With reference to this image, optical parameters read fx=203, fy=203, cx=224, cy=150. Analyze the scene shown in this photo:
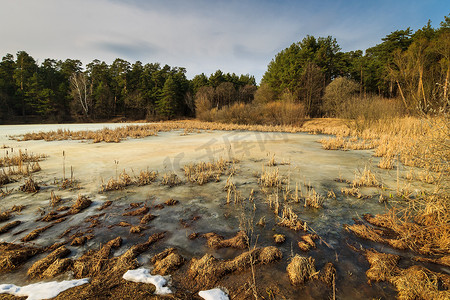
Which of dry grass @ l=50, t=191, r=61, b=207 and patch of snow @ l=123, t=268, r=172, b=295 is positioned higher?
dry grass @ l=50, t=191, r=61, b=207

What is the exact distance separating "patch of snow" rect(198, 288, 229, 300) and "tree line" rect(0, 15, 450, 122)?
26.0 metres

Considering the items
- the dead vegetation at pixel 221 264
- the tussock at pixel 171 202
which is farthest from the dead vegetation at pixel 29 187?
the dead vegetation at pixel 221 264

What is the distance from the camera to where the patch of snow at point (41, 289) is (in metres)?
1.97

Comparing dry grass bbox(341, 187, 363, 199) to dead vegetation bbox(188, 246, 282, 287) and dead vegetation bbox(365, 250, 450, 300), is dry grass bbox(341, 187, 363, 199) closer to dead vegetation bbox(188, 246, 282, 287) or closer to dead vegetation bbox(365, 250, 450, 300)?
dead vegetation bbox(365, 250, 450, 300)

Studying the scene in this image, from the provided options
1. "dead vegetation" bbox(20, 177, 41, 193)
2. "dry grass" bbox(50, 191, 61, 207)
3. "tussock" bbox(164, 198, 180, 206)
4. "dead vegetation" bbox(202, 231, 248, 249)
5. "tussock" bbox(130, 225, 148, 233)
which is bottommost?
"dead vegetation" bbox(202, 231, 248, 249)

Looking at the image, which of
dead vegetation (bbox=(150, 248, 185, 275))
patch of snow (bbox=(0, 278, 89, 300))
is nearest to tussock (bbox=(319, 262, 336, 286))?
dead vegetation (bbox=(150, 248, 185, 275))

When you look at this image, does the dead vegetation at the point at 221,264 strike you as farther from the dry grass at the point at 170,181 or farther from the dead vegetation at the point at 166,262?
the dry grass at the point at 170,181

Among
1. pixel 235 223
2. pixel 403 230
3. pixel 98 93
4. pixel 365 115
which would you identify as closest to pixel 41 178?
pixel 235 223

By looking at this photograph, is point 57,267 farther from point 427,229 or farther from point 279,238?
point 427,229

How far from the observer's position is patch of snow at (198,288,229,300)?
1.96m

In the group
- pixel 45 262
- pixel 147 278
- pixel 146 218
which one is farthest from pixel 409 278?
pixel 45 262

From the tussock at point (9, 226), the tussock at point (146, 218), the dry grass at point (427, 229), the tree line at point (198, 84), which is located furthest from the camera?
the tree line at point (198, 84)

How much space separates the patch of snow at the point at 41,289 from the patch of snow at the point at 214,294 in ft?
4.14

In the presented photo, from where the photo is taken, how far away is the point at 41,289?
2045 mm
